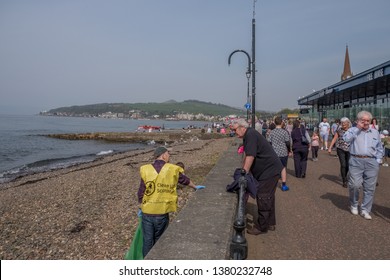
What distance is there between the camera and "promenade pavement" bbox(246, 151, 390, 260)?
13.2ft

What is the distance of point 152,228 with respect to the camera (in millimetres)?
3842

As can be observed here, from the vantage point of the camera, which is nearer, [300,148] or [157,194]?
[157,194]

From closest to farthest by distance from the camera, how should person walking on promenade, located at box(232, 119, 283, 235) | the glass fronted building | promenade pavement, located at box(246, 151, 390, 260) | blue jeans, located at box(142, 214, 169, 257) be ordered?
blue jeans, located at box(142, 214, 169, 257), promenade pavement, located at box(246, 151, 390, 260), person walking on promenade, located at box(232, 119, 283, 235), the glass fronted building

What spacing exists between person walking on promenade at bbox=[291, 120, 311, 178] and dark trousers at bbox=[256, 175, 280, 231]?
15.2 ft

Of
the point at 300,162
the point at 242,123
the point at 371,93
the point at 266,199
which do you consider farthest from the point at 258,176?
the point at 371,93

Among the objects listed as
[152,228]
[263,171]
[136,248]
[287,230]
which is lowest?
[287,230]

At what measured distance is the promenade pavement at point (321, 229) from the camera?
4.02 metres

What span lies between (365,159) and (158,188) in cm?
387

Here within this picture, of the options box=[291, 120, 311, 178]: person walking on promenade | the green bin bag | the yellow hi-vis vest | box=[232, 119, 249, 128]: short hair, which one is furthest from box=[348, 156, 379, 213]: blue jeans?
the green bin bag

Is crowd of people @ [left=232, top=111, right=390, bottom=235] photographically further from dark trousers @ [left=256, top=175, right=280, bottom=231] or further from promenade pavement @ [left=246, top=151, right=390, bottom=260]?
promenade pavement @ [left=246, top=151, right=390, bottom=260]

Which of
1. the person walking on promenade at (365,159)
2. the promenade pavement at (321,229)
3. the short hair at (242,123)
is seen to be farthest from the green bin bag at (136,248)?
the person walking on promenade at (365,159)

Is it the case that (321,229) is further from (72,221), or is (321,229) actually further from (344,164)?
(72,221)

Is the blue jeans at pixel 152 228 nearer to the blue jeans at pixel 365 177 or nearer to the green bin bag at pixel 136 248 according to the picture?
the green bin bag at pixel 136 248

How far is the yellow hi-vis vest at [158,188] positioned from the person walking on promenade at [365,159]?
3.55 meters
